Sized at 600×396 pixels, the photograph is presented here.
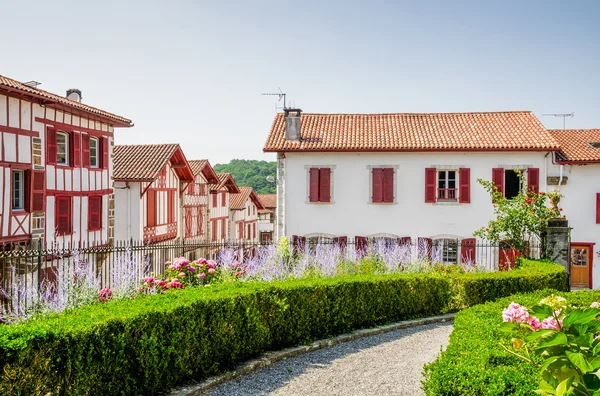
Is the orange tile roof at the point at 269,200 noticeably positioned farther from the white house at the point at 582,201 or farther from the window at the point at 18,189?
the window at the point at 18,189

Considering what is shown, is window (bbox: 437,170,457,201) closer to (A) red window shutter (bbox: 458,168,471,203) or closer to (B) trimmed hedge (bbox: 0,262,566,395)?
(A) red window shutter (bbox: 458,168,471,203)

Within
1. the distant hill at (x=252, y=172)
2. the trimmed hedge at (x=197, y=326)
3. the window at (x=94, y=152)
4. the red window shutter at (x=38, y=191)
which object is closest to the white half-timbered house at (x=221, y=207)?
the window at (x=94, y=152)

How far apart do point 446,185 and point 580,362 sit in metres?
16.5

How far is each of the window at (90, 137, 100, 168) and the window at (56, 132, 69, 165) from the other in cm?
157

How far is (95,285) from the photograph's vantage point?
7887 mm

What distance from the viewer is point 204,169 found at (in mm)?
30344

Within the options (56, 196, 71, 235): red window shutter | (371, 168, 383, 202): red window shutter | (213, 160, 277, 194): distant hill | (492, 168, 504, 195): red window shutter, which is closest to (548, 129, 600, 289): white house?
(492, 168, 504, 195): red window shutter

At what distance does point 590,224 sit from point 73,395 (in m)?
18.1

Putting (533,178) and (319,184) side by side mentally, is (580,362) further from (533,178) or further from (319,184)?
(533,178)

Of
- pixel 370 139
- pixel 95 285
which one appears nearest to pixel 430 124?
pixel 370 139

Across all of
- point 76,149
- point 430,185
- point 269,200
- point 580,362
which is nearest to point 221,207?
point 76,149

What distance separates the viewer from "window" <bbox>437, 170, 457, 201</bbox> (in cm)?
1881

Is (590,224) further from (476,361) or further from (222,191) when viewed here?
(222,191)

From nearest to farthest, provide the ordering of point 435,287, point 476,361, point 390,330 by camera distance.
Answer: point 476,361 → point 390,330 → point 435,287
